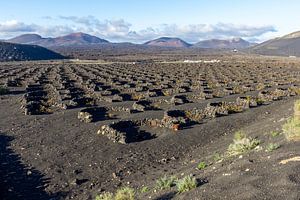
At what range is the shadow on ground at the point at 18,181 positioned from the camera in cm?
1452

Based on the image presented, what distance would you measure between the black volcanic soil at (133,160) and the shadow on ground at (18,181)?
0.6 inches

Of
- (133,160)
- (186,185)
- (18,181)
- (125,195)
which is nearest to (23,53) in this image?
(133,160)

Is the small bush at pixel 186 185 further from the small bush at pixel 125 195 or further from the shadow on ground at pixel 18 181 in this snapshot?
the shadow on ground at pixel 18 181

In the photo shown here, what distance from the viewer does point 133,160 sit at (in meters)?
18.2

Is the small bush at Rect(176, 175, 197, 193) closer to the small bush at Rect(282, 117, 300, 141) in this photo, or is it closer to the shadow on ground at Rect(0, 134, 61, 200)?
the small bush at Rect(282, 117, 300, 141)

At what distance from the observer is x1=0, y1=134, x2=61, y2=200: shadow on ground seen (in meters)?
14.5

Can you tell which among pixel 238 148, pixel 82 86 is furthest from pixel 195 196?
pixel 82 86

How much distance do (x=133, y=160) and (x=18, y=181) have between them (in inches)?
187

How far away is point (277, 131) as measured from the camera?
1769 centimetres

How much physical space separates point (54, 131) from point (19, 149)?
373 centimetres

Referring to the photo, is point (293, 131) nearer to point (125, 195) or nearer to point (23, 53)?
point (125, 195)

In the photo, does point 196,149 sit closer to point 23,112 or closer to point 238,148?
point 238,148

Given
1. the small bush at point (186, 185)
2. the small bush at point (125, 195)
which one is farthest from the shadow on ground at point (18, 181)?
the small bush at point (186, 185)

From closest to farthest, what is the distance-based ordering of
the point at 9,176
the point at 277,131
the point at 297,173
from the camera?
1. the point at 297,173
2. the point at 9,176
3. the point at 277,131
